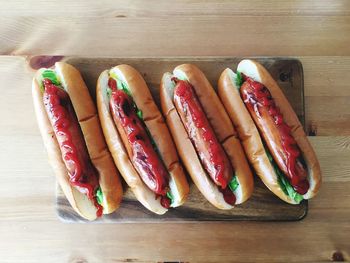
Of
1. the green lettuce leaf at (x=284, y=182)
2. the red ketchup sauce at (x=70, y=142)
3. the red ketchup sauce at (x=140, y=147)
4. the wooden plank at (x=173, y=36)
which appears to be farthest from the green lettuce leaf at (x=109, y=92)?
the green lettuce leaf at (x=284, y=182)

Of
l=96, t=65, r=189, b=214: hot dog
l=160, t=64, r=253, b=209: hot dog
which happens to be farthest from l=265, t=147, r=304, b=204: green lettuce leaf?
l=96, t=65, r=189, b=214: hot dog

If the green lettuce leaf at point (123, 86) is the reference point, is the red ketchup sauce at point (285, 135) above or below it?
below

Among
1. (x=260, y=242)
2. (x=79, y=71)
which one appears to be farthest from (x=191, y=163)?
(x=79, y=71)

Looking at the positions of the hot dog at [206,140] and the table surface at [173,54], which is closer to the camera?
the hot dog at [206,140]

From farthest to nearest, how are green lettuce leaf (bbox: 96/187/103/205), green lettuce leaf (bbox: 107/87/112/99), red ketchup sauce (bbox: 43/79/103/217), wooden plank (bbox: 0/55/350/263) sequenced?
wooden plank (bbox: 0/55/350/263)
green lettuce leaf (bbox: 107/87/112/99)
green lettuce leaf (bbox: 96/187/103/205)
red ketchup sauce (bbox: 43/79/103/217)

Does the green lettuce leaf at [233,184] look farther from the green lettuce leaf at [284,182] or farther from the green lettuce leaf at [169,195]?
the green lettuce leaf at [169,195]

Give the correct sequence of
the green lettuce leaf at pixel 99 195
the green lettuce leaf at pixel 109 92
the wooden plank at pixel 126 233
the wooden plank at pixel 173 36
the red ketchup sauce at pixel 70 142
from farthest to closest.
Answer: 1. the wooden plank at pixel 173 36
2. the wooden plank at pixel 126 233
3. the green lettuce leaf at pixel 109 92
4. the green lettuce leaf at pixel 99 195
5. the red ketchup sauce at pixel 70 142

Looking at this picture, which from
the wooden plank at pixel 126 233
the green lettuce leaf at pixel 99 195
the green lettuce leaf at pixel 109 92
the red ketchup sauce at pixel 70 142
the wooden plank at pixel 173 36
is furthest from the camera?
the wooden plank at pixel 173 36

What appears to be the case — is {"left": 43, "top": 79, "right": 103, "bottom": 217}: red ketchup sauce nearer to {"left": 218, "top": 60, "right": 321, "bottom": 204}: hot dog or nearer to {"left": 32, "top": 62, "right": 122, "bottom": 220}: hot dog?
{"left": 32, "top": 62, "right": 122, "bottom": 220}: hot dog
